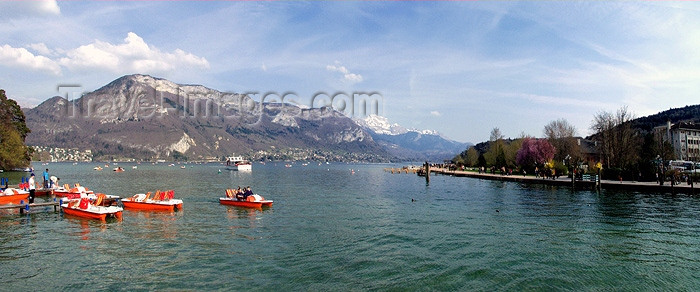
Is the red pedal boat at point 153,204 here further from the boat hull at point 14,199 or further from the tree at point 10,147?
the tree at point 10,147

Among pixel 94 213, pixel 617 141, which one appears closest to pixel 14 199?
pixel 94 213

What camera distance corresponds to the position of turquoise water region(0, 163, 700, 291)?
16422 mm

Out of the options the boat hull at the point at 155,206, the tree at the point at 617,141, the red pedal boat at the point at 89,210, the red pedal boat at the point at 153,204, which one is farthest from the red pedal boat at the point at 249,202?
the tree at the point at 617,141

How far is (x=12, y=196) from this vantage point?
38906mm

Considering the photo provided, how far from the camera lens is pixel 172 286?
51.1ft

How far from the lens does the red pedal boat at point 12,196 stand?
3822cm

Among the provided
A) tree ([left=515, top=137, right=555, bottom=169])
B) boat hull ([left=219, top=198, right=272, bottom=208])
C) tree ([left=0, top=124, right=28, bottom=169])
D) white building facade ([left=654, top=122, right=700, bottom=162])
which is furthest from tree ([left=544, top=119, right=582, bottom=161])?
tree ([left=0, top=124, right=28, bottom=169])

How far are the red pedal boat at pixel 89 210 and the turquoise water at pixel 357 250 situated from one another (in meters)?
0.67

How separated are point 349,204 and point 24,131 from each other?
96.9 metres

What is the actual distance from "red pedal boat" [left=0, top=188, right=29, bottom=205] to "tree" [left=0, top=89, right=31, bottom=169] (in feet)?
195

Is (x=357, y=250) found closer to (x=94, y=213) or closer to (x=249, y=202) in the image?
(x=249, y=202)

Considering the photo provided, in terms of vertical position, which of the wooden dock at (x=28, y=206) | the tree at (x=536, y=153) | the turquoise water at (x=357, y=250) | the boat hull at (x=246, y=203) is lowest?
the turquoise water at (x=357, y=250)

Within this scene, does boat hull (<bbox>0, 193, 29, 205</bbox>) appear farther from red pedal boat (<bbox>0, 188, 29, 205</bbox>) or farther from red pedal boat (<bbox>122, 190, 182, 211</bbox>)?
red pedal boat (<bbox>122, 190, 182, 211</bbox>)

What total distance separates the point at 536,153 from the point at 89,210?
8601 cm
